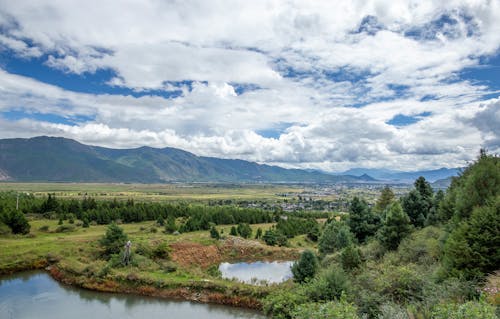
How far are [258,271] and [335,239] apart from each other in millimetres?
12921

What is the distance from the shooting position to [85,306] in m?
28.6

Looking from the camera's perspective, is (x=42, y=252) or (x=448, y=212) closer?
(x=448, y=212)

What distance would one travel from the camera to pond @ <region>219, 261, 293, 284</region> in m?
42.9

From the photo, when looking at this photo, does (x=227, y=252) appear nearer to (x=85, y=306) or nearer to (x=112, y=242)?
(x=112, y=242)

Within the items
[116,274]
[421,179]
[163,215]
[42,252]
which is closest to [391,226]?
[421,179]

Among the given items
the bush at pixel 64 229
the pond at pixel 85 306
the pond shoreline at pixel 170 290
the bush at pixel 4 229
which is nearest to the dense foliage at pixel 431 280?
the pond at pixel 85 306

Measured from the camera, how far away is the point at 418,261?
26.0m

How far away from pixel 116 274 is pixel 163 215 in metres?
40.7

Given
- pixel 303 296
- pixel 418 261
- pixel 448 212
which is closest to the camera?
pixel 303 296

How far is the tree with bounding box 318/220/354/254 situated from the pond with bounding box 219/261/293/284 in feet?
A: 19.9

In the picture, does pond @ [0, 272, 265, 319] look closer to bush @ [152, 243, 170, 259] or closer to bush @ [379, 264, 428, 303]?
bush @ [152, 243, 170, 259]

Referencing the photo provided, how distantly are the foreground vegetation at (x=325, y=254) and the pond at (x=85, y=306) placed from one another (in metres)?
1.48

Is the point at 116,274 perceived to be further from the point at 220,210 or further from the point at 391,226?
the point at 220,210

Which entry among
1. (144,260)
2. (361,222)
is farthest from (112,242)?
(361,222)
